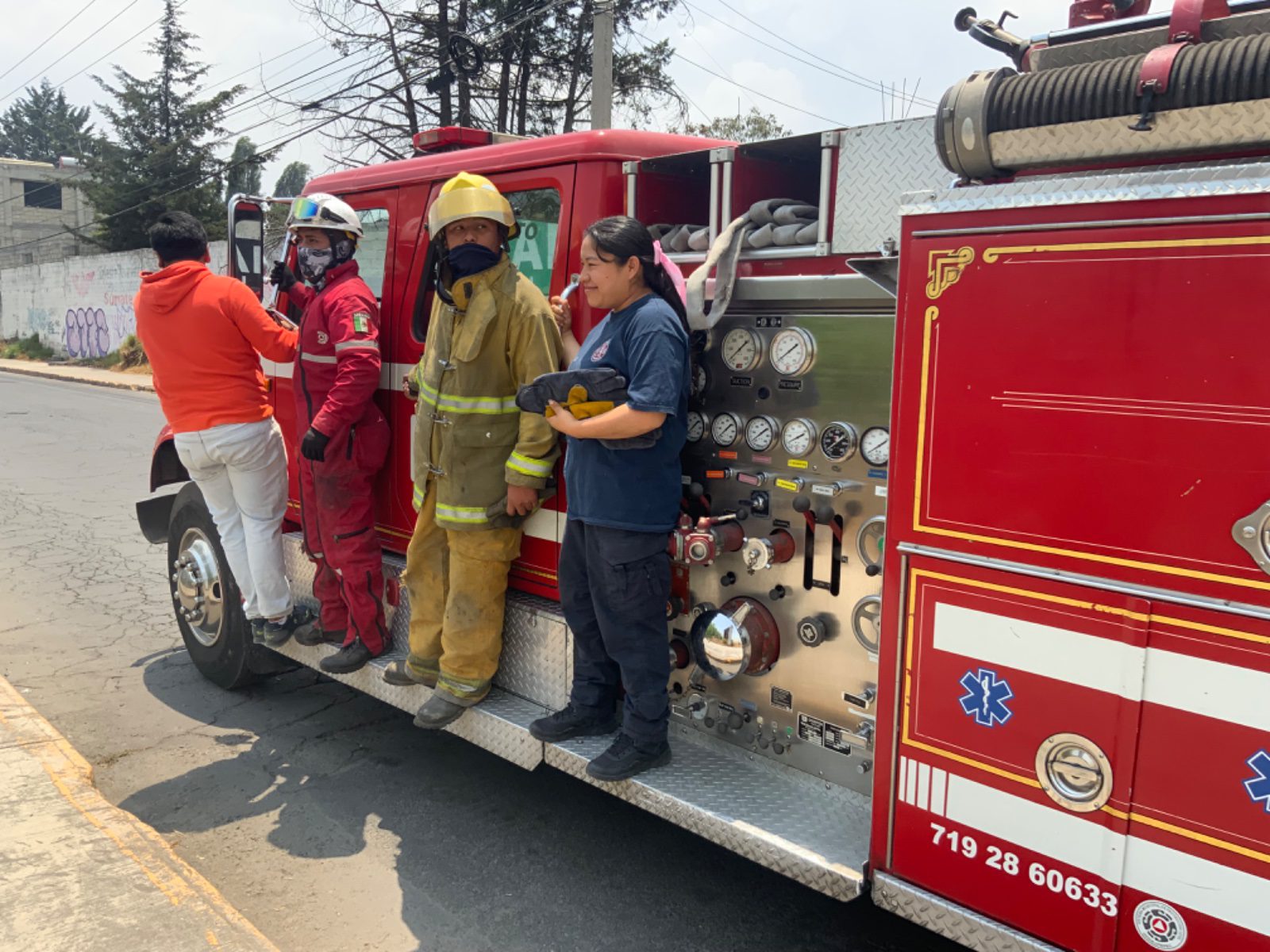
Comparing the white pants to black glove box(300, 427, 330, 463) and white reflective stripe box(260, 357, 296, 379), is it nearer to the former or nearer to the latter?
white reflective stripe box(260, 357, 296, 379)

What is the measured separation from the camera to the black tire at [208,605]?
5.05 m

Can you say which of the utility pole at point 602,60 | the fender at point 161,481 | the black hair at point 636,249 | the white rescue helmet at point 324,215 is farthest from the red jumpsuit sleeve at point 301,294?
the utility pole at point 602,60

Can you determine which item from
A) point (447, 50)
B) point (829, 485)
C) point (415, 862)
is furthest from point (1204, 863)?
point (447, 50)

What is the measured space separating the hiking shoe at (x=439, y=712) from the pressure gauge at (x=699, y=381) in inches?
57.6

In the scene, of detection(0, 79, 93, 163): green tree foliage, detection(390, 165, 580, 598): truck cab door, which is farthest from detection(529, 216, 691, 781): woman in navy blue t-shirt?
detection(0, 79, 93, 163): green tree foliage

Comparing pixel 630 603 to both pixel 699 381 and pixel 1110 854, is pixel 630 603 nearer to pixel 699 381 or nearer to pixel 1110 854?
pixel 699 381

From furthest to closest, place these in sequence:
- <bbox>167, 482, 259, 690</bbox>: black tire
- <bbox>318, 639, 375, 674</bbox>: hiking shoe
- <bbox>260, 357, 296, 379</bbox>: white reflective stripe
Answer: <bbox>167, 482, 259, 690</bbox>: black tire → <bbox>260, 357, 296, 379</bbox>: white reflective stripe → <bbox>318, 639, 375, 674</bbox>: hiking shoe

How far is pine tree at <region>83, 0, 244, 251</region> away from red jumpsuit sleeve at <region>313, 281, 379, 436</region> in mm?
35767

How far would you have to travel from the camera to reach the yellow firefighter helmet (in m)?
3.47

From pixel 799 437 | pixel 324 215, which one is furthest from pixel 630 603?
pixel 324 215

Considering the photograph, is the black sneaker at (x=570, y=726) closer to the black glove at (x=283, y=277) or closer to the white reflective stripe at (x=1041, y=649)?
the white reflective stripe at (x=1041, y=649)

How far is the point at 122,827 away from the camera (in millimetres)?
3527

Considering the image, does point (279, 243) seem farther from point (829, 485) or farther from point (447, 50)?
point (447, 50)

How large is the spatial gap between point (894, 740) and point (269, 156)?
30674 mm
